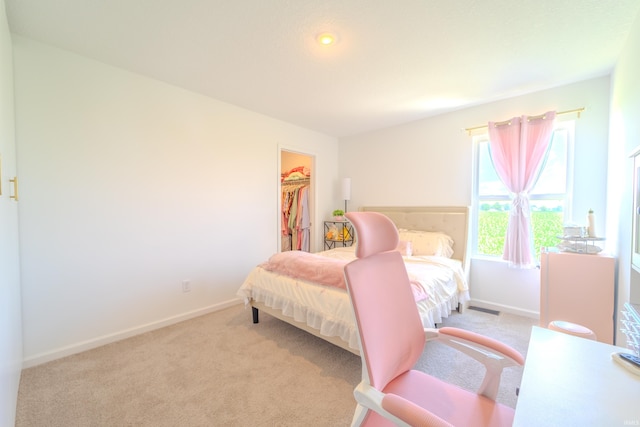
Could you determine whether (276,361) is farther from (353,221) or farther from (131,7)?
(131,7)

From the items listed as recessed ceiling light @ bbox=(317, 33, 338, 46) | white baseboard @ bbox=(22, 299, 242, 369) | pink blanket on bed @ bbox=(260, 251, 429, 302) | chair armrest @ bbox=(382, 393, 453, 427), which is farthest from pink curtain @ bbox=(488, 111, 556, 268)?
white baseboard @ bbox=(22, 299, 242, 369)

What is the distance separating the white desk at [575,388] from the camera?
66 centimetres

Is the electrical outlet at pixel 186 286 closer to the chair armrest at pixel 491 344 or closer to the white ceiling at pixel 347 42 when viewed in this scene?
the white ceiling at pixel 347 42

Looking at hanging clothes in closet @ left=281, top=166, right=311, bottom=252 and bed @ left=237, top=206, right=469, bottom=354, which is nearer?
bed @ left=237, top=206, right=469, bottom=354

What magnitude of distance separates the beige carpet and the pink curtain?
0.87 metres

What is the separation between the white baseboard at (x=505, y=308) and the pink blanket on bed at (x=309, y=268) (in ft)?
6.81

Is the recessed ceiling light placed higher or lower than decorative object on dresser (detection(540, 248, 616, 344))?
higher

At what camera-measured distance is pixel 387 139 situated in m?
4.10

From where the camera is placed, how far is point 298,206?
15.4 ft

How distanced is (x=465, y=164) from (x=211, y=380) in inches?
140

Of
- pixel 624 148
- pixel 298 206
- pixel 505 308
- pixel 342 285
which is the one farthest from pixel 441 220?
pixel 298 206

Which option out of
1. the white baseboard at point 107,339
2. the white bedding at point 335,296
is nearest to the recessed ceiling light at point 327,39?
the white bedding at point 335,296

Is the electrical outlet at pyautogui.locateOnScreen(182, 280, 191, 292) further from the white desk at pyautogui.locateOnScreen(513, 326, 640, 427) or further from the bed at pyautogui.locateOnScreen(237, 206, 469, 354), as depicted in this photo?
the white desk at pyautogui.locateOnScreen(513, 326, 640, 427)

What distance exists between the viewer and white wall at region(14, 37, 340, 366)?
6.66 feet
